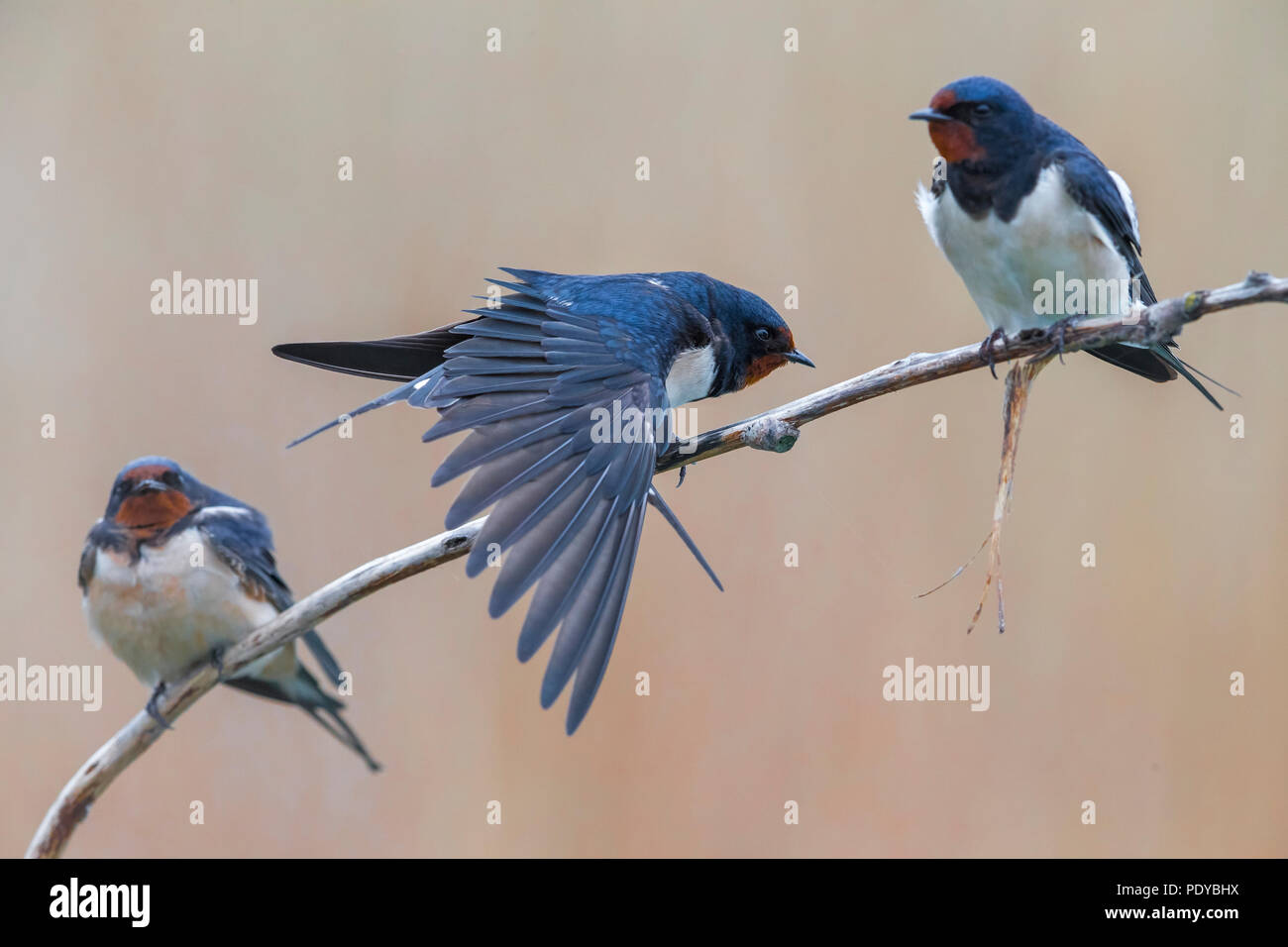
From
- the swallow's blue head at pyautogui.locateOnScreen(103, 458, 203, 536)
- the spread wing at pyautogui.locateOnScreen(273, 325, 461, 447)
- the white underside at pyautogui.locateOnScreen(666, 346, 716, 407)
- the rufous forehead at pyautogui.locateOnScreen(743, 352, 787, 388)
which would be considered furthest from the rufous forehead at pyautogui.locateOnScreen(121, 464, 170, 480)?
the rufous forehead at pyautogui.locateOnScreen(743, 352, 787, 388)

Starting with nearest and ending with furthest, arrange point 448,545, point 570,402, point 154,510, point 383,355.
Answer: point 448,545 < point 570,402 < point 383,355 < point 154,510

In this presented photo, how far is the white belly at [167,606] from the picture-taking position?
1.57 metres

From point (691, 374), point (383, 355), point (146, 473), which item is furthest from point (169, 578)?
point (691, 374)

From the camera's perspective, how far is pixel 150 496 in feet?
5.09

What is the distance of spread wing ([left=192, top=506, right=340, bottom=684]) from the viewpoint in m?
1.62

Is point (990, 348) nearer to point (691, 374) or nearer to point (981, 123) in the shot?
point (981, 123)

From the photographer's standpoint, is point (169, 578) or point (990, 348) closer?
point (990, 348)

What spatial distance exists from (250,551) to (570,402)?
2.23 feet

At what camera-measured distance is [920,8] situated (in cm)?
225

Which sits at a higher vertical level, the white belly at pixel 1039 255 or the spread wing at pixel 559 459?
the white belly at pixel 1039 255

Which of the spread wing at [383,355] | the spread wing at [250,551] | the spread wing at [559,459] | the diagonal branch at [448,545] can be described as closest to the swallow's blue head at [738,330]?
the spread wing at [559,459]

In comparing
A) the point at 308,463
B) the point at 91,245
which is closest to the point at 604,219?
the point at 308,463

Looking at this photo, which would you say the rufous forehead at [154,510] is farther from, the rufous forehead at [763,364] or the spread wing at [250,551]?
the rufous forehead at [763,364]

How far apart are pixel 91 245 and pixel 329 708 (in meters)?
1.18
